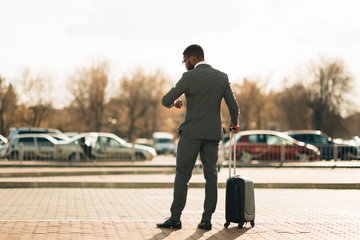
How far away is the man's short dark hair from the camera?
245 inches

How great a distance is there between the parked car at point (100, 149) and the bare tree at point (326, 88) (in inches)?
1425

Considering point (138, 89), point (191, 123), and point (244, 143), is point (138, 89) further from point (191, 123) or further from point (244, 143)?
point (191, 123)

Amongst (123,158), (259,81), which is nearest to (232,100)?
(123,158)

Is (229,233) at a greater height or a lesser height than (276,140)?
lesser

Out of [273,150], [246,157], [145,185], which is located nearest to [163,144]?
[246,157]

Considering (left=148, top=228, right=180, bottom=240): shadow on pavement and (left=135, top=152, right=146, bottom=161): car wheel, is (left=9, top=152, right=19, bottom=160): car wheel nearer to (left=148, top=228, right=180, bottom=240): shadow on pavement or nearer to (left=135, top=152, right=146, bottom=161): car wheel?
(left=135, top=152, right=146, bottom=161): car wheel

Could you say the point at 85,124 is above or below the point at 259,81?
below

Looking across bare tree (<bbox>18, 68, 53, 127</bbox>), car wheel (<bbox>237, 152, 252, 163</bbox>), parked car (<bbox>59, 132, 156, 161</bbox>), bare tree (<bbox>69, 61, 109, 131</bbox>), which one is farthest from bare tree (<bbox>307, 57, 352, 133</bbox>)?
parked car (<bbox>59, 132, 156, 161</bbox>)

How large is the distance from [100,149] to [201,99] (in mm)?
18491

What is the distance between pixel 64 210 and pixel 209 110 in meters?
3.23

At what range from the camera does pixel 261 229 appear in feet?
20.4

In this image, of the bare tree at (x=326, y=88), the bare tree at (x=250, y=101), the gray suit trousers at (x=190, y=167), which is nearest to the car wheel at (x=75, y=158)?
the gray suit trousers at (x=190, y=167)

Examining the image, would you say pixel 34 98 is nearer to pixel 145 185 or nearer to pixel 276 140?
pixel 276 140

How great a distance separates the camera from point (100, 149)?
24234 mm
